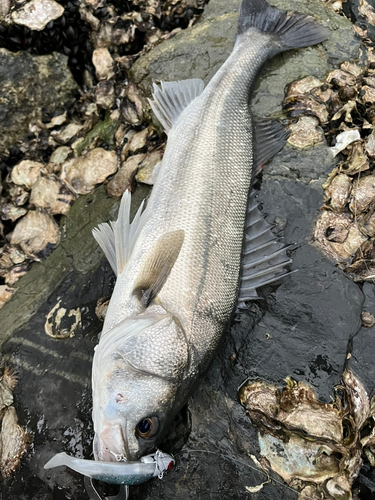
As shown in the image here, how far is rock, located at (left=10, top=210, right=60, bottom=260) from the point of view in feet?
13.4

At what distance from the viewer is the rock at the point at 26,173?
4.64 metres

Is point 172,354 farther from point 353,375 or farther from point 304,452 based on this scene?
point 353,375

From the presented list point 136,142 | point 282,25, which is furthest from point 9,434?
point 282,25

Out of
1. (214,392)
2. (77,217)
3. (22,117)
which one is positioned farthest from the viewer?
(22,117)

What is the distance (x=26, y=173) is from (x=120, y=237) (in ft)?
7.42

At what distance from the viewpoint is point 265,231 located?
11.0 ft

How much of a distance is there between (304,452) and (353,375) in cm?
70

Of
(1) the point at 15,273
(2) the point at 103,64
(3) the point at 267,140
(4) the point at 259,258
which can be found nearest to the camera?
(4) the point at 259,258

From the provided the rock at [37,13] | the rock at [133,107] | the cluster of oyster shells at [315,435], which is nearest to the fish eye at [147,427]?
the cluster of oyster shells at [315,435]

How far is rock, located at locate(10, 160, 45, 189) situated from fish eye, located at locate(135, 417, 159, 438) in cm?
342

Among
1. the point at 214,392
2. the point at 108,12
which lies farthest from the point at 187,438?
the point at 108,12

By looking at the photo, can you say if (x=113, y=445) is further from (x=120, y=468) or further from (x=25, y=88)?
(x=25, y=88)

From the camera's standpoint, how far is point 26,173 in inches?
185

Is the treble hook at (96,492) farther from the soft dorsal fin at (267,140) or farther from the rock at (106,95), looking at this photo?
the rock at (106,95)
